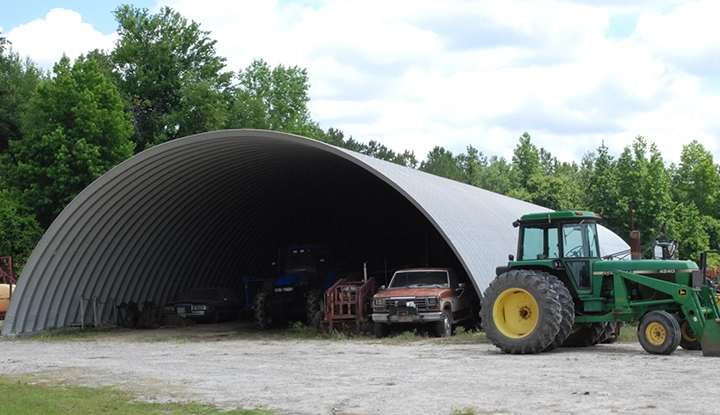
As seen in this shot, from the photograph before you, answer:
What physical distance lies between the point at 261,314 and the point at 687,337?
12.2 meters

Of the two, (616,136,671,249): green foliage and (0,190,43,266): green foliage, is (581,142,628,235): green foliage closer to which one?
(616,136,671,249): green foliage

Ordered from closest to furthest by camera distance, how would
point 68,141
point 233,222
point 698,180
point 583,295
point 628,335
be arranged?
point 583,295 → point 628,335 → point 233,222 → point 68,141 → point 698,180

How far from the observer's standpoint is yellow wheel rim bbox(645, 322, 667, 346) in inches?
547

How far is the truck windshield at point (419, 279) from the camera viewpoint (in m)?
20.6

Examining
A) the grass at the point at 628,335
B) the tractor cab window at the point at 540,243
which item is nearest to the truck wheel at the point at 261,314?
the grass at the point at 628,335

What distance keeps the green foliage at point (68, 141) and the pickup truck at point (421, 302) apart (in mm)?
22509

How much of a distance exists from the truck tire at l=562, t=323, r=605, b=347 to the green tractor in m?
0.04

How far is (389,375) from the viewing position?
40.2 ft

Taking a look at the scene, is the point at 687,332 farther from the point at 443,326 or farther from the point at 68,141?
the point at 68,141

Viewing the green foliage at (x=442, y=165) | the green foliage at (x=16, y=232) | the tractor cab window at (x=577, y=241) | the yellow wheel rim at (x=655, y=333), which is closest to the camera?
the yellow wheel rim at (x=655, y=333)

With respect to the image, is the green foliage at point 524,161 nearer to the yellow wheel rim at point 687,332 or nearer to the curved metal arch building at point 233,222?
the curved metal arch building at point 233,222

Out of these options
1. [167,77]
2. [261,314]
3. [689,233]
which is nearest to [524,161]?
[689,233]

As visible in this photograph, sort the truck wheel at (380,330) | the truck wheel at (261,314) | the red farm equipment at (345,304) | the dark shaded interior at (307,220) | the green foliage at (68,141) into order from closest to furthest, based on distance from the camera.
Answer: the truck wheel at (380,330), the red farm equipment at (345,304), the truck wheel at (261,314), the dark shaded interior at (307,220), the green foliage at (68,141)

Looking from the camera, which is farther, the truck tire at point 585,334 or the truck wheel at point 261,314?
the truck wheel at point 261,314
